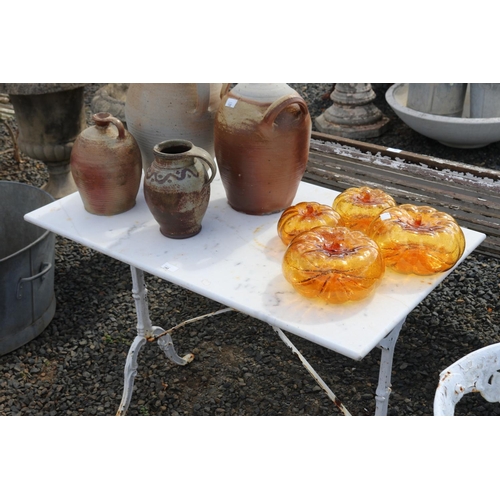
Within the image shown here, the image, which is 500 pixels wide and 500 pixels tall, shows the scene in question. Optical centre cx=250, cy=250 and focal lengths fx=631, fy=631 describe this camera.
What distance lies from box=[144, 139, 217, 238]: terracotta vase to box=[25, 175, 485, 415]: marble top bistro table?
0.09 meters

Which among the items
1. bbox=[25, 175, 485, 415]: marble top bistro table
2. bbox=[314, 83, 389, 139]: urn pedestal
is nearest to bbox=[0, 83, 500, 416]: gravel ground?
bbox=[25, 175, 485, 415]: marble top bistro table

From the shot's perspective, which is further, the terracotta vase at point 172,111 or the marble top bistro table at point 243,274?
the terracotta vase at point 172,111

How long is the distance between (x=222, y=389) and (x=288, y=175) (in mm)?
966

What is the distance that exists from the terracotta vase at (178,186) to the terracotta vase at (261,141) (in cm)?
12

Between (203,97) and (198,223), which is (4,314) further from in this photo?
(203,97)

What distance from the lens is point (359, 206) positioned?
1993 mm

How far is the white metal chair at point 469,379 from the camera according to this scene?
144 centimetres

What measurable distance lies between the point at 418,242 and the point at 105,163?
103 centimetres

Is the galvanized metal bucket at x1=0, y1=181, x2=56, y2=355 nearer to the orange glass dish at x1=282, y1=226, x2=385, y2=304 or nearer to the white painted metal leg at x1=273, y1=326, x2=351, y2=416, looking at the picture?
the white painted metal leg at x1=273, y1=326, x2=351, y2=416

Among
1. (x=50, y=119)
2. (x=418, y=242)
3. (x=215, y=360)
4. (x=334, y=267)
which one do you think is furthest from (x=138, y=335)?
(x=50, y=119)

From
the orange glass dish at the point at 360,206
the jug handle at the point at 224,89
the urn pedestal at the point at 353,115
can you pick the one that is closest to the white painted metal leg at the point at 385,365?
the orange glass dish at the point at 360,206

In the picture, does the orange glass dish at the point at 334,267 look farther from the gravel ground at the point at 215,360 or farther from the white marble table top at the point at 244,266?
the gravel ground at the point at 215,360

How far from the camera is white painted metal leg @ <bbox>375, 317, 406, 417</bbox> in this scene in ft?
5.76

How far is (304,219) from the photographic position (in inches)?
75.9
